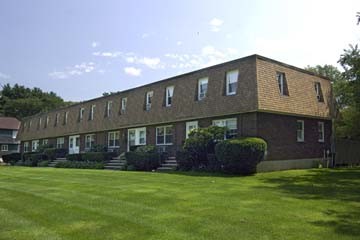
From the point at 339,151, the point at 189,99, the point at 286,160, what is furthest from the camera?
the point at 339,151

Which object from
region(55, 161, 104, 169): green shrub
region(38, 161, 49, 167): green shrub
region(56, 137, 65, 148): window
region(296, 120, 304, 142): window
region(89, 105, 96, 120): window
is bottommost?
region(38, 161, 49, 167): green shrub

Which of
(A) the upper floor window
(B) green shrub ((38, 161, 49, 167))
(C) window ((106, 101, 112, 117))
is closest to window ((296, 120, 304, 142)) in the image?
(A) the upper floor window

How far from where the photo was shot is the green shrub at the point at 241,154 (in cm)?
1723

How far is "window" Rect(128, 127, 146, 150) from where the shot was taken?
2825cm

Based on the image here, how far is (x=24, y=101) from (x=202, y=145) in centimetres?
6361

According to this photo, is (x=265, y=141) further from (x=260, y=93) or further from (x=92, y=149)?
(x=92, y=149)

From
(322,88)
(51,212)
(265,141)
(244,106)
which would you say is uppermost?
(322,88)

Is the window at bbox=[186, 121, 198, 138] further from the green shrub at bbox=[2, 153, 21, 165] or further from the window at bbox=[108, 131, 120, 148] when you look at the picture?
the green shrub at bbox=[2, 153, 21, 165]

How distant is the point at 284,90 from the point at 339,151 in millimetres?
7249

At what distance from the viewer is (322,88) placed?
80.5ft

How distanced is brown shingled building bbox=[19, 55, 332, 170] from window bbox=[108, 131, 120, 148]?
42 mm

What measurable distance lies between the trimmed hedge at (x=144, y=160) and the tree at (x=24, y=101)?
5628cm

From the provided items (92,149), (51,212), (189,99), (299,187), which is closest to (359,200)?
(299,187)

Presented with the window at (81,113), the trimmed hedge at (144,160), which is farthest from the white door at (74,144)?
the trimmed hedge at (144,160)
